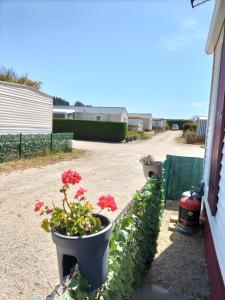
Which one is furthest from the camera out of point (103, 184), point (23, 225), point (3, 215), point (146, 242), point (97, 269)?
point (103, 184)

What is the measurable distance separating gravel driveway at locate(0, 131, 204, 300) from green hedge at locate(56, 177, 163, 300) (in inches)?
47.2

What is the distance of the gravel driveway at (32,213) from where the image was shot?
122 inches

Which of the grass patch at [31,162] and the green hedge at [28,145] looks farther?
the green hedge at [28,145]

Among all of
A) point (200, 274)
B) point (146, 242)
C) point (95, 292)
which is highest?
point (95, 292)

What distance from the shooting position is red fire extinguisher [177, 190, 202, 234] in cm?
464

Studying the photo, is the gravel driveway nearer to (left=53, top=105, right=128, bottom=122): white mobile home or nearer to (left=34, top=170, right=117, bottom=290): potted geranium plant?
(left=34, top=170, right=117, bottom=290): potted geranium plant

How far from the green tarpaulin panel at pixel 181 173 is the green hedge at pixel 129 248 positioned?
129 inches

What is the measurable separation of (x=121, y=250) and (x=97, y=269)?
0.44 metres

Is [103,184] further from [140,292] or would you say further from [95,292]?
[95,292]

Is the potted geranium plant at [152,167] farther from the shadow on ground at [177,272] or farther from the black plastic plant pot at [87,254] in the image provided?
the black plastic plant pot at [87,254]

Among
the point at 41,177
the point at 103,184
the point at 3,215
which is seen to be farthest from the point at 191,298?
the point at 41,177

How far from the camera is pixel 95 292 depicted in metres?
1.48

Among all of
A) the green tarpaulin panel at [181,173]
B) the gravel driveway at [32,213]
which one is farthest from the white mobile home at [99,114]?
the green tarpaulin panel at [181,173]

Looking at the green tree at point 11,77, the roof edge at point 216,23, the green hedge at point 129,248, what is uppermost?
the green tree at point 11,77
